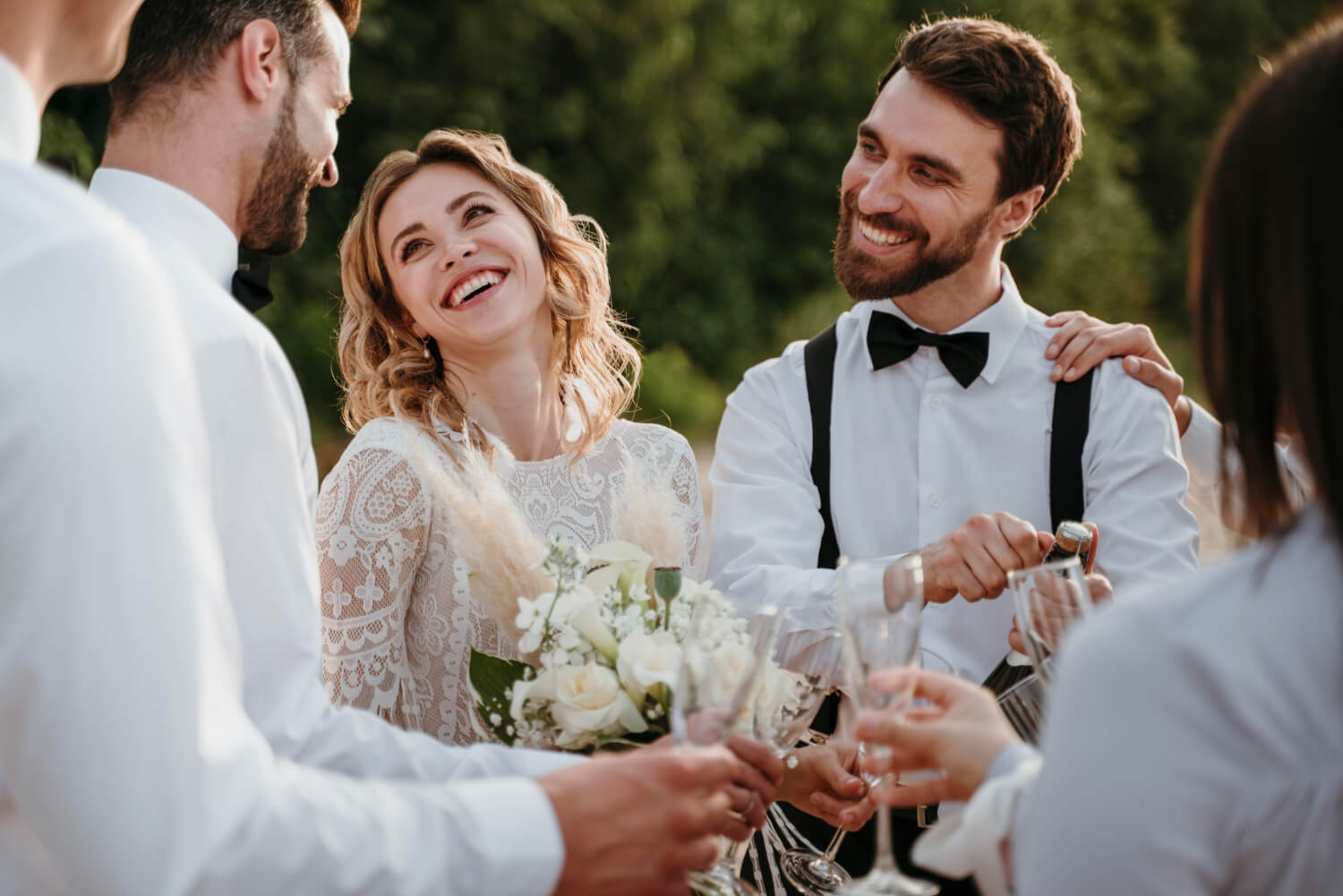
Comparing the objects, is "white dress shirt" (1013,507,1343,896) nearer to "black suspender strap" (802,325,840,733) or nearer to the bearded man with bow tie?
the bearded man with bow tie

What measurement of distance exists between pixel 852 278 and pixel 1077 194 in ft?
64.0

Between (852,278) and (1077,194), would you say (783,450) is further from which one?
(1077,194)

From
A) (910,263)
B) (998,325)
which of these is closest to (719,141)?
(910,263)

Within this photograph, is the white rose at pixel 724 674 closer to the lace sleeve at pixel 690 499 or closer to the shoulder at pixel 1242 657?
the shoulder at pixel 1242 657

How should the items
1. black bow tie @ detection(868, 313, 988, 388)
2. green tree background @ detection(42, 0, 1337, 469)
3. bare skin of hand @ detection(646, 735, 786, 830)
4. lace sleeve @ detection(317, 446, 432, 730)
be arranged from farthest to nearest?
green tree background @ detection(42, 0, 1337, 469) → black bow tie @ detection(868, 313, 988, 388) → lace sleeve @ detection(317, 446, 432, 730) → bare skin of hand @ detection(646, 735, 786, 830)

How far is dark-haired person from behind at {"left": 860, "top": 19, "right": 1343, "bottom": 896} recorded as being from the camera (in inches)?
48.8

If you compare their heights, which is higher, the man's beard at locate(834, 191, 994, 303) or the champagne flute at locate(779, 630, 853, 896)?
the man's beard at locate(834, 191, 994, 303)

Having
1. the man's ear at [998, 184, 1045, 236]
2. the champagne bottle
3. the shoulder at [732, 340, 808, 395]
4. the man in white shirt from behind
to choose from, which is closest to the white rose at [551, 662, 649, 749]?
the man in white shirt from behind

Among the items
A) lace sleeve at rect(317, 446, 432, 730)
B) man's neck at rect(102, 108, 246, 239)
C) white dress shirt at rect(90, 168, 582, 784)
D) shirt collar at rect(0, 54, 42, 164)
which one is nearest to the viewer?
shirt collar at rect(0, 54, 42, 164)

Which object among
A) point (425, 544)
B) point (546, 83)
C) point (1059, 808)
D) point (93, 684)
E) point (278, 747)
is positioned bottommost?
point (546, 83)

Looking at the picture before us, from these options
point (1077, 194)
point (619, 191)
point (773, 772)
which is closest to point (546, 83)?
point (619, 191)

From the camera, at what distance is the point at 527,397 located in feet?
11.2

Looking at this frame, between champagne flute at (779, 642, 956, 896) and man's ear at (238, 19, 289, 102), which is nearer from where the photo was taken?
man's ear at (238, 19, 289, 102)

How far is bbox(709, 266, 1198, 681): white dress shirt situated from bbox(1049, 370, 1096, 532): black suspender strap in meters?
0.02
